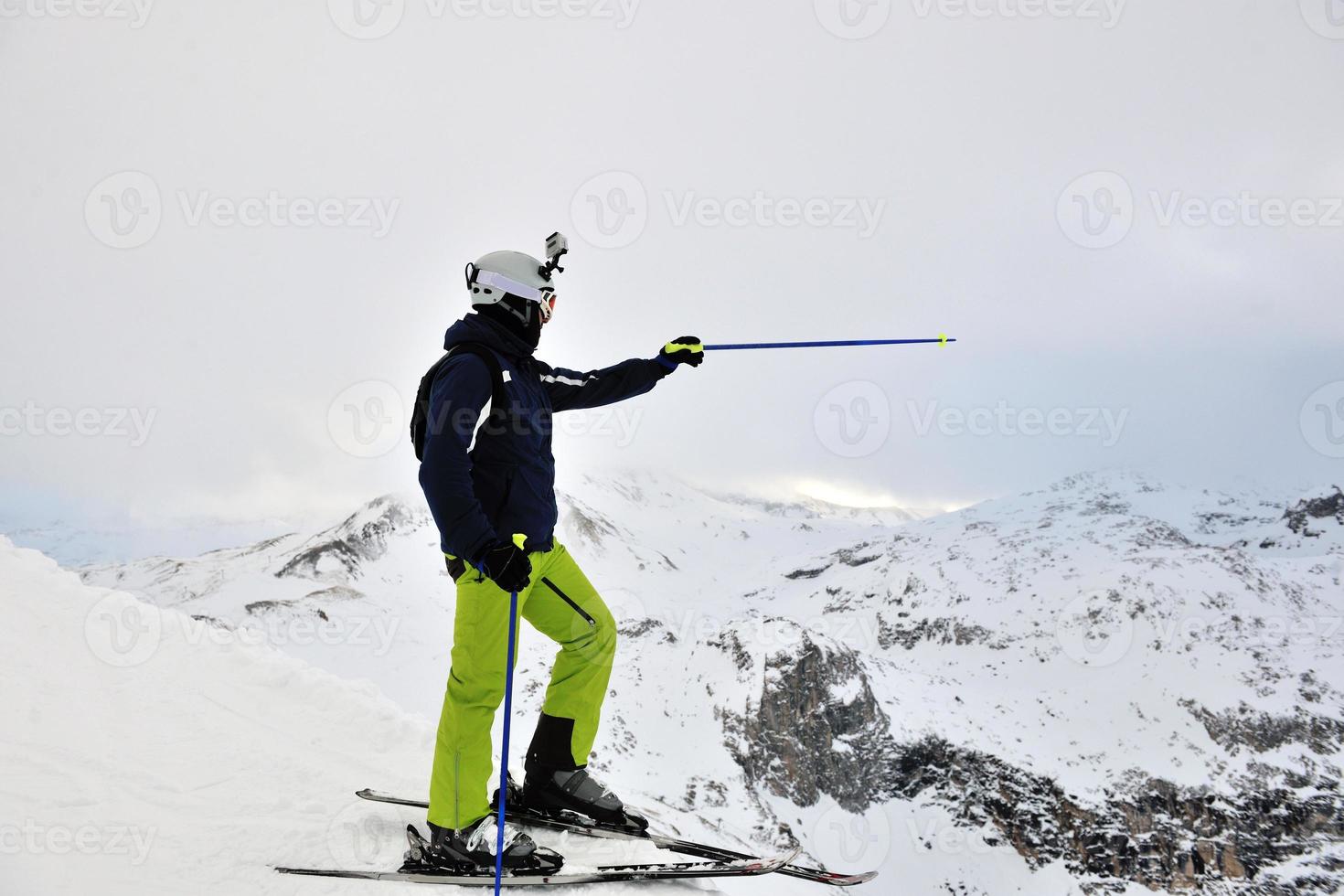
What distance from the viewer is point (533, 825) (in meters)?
4.39

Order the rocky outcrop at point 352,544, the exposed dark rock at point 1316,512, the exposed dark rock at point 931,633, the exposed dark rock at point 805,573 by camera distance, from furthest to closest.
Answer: the exposed dark rock at point 1316,512
the exposed dark rock at point 805,573
the exposed dark rock at point 931,633
the rocky outcrop at point 352,544

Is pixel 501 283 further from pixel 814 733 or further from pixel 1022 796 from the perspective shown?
pixel 1022 796

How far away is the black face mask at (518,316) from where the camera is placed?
4.13m

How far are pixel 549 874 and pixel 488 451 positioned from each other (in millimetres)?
2159

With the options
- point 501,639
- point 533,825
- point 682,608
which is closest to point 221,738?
point 533,825

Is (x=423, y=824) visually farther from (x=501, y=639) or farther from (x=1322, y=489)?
(x=1322, y=489)

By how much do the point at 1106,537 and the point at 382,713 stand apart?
12792 cm

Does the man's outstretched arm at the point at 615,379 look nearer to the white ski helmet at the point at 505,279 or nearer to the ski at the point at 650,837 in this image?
the white ski helmet at the point at 505,279

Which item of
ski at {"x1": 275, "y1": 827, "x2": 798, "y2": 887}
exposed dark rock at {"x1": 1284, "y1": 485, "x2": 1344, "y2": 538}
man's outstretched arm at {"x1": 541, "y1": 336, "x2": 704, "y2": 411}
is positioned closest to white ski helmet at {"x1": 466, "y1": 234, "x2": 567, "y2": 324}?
man's outstretched arm at {"x1": 541, "y1": 336, "x2": 704, "y2": 411}

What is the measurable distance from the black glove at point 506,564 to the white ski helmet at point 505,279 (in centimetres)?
149

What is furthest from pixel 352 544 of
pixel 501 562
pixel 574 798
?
pixel 501 562

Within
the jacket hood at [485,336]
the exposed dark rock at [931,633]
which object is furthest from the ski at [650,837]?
the exposed dark rock at [931,633]

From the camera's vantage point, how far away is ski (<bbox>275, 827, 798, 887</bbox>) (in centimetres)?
353

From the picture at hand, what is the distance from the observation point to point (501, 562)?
3436 millimetres
